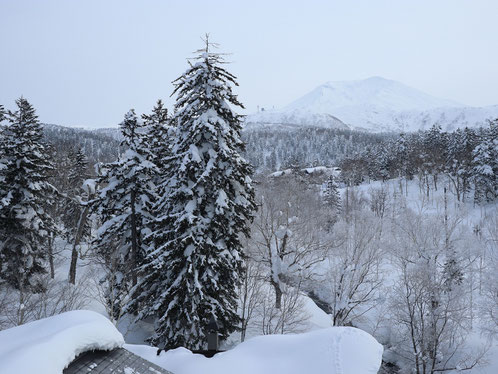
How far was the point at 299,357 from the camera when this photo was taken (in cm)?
683

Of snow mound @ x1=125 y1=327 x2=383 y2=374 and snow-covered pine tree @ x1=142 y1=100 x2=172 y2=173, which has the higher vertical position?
snow-covered pine tree @ x1=142 y1=100 x2=172 y2=173

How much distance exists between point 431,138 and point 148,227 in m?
82.4

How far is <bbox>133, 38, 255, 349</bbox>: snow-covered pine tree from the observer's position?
13.1 metres

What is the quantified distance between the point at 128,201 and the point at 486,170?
182ft

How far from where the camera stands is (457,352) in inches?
875

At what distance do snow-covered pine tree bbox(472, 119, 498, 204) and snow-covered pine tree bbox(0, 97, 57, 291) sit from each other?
59123mm

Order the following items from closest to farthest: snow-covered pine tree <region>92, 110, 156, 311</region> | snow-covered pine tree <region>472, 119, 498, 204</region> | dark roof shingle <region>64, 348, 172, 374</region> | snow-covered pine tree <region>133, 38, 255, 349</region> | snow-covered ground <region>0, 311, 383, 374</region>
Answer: snow-covered ground <region>0, 311, 383, 374</region>, dark roof shingle <region>64, 348, 172, 374</region>, snow-covered pine tree <region>133, 38, 255, 349</region>, snow-covered pine tree <region>92, 110, 156, 311</region>, snow-covered pine tree <region>472, 119, 498, 204</region>

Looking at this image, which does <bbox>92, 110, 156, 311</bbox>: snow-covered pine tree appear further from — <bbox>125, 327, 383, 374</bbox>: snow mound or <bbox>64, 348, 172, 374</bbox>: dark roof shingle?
<bbox>64, 348, 172, 374</bbox>: dark roof shingle

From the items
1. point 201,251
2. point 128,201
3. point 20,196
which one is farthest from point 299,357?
point 20,196

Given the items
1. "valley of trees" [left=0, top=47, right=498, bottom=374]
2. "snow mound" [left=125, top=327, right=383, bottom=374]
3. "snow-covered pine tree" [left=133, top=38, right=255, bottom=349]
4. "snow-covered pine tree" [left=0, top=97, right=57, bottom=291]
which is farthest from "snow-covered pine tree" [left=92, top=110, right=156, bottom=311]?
"snow mound" [left=125, top=327, right=383, bottom=374]

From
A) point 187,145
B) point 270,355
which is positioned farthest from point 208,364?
point 187,145

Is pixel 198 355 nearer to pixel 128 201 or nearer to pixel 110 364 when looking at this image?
pixel 110 364

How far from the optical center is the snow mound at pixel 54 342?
14.3 feet

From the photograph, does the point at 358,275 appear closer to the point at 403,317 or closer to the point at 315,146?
the point at 403,317
